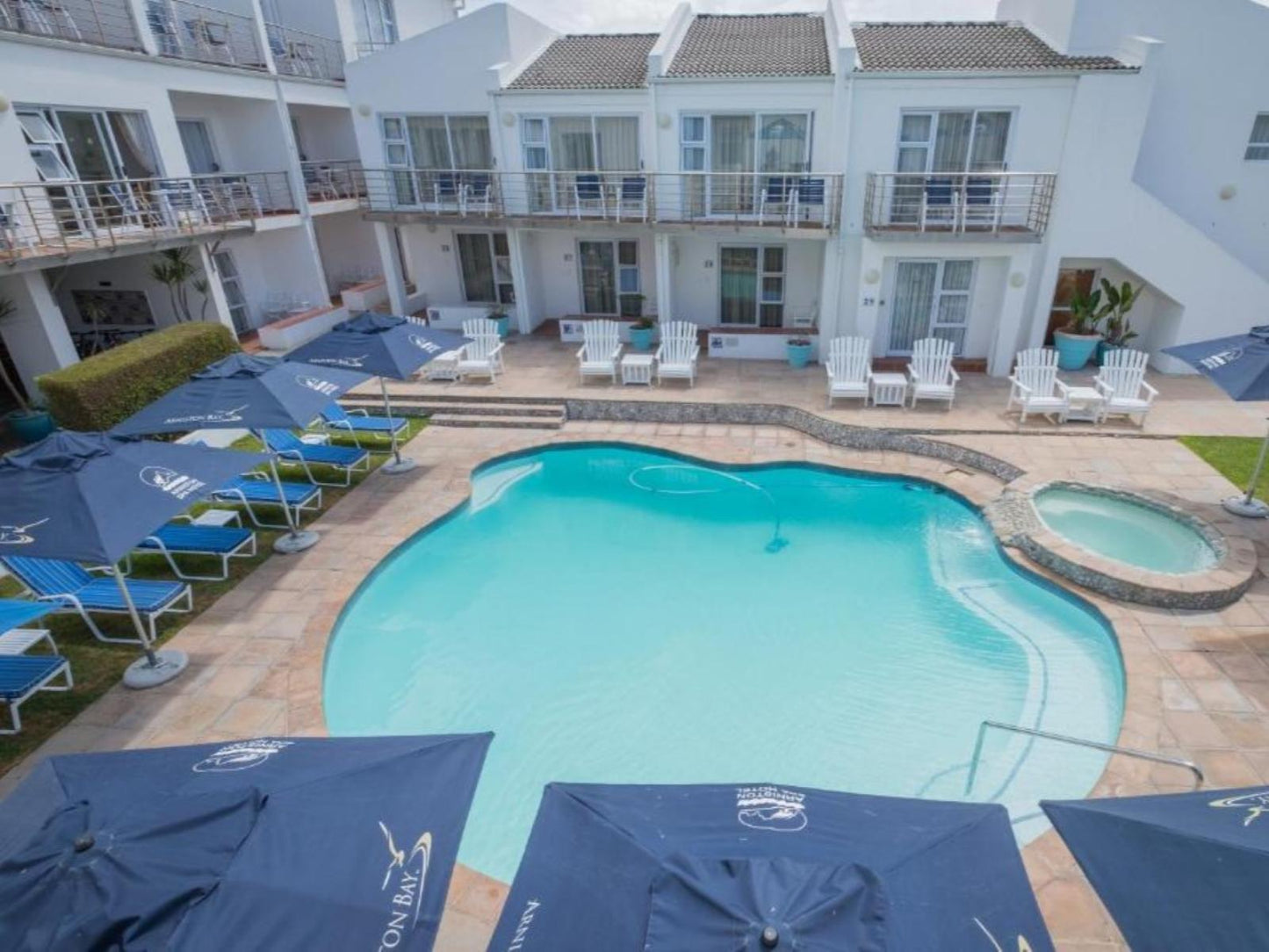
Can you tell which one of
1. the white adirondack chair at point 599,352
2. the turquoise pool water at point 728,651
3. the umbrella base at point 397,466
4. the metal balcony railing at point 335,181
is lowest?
the turquoise pool water at point 728,651

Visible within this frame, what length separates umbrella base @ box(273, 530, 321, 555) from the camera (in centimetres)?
1024

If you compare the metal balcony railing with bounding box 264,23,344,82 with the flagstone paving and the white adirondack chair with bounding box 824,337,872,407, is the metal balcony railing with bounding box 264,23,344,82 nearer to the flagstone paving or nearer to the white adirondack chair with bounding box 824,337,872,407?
the flagstone paving

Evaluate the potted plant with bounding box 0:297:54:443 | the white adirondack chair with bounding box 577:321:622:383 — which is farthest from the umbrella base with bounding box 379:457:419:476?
the potted plant with bounding box 0:297:54:443

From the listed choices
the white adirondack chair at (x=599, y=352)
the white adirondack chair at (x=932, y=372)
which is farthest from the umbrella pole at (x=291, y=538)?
the white adirondack chair at (x=932, y=372)

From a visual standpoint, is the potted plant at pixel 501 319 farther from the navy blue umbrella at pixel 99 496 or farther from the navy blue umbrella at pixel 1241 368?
the navy blue umbrella at pixel 1241 368

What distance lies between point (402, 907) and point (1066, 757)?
6.52 metres

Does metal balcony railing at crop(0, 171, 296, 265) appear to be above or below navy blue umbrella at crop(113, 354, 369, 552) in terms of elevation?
above

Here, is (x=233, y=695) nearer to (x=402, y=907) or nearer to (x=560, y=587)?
(x=560, y=587)

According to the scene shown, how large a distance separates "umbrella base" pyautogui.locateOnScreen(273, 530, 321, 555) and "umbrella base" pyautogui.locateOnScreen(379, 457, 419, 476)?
90.3 inches

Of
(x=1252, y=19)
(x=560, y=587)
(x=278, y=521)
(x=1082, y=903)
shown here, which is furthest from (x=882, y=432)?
(x=1252, y=19)

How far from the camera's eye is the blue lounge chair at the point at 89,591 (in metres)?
8.11

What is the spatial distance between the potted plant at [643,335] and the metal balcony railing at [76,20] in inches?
503

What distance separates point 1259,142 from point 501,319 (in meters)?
18.0

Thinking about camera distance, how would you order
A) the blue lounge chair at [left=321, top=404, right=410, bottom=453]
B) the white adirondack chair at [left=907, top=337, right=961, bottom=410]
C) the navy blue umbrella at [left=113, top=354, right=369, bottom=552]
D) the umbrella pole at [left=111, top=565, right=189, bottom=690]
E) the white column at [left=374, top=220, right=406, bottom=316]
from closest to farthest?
the umbrella pole at [left=111, top=565, right=189, bottom=690] → the navy blue umbrella at [left=113, top=354, right=369, bottom=552] → the blue lounge chair at [left=321, top=404, right=410, bottom=453] → the white adirondack chair at [left=907, top=337, right=961, bottom=410] → the white column at [left=374, top=220, right=406, bottom=316]
